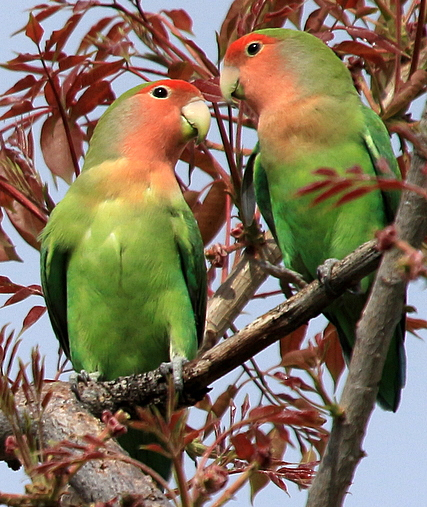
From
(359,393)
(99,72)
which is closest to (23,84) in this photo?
(99,72)

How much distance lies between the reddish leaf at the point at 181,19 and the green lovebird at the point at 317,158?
304mm

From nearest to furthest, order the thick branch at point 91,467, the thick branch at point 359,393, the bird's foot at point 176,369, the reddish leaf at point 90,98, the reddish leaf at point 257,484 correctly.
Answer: the thick branch at point 359,393, the thick branch at point 91,467, the bird's foot at point 176,369, the reddish leaf at point 257,484, the reddish leaf at point 90,98

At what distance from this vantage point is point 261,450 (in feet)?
5.50

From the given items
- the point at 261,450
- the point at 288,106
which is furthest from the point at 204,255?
the point at 261,450

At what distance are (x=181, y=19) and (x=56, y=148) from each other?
0.71m

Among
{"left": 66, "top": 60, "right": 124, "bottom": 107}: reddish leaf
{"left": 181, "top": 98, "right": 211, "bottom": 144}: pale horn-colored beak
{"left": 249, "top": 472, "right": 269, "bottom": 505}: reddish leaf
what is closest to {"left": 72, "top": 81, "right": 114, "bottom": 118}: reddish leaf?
{"left": 66, "top": 60, "right": 124, "bottom": 107}: reddish leaf

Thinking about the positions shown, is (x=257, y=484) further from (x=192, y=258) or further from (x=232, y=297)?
(x=192, y=258)

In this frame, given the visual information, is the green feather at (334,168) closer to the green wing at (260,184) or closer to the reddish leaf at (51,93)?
the green wing at (260,184)

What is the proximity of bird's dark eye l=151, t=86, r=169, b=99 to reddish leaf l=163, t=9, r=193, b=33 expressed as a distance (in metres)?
0.64

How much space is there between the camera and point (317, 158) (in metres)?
3.44

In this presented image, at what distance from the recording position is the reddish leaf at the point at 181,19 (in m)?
3.22

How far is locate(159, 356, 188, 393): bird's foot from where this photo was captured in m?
2.59

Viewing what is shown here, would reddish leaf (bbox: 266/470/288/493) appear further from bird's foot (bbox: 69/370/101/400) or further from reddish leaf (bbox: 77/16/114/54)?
reddish leaf (bbox: 77/16/114/54)

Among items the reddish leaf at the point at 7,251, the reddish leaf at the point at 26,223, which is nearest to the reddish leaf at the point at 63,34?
the reddish leaf at the point at 26,223
